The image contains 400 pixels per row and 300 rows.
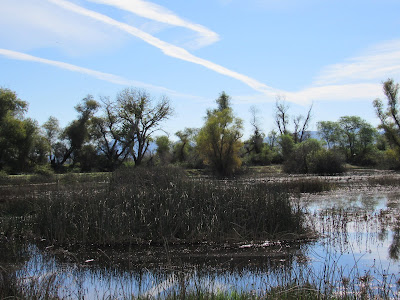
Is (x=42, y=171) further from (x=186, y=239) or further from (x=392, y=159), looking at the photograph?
(x=392, y=159)

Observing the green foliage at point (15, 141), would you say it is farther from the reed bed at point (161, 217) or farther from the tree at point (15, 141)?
the reed bed at point (161, 217)

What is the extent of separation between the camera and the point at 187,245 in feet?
36.9

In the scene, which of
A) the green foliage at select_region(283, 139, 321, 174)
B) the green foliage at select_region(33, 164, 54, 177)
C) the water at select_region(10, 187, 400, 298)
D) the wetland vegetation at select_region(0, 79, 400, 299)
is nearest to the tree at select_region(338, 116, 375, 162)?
the green foliage at select_region(283, 139, 321, 174)

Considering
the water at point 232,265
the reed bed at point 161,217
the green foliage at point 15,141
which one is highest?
the green foliage at point 15,141

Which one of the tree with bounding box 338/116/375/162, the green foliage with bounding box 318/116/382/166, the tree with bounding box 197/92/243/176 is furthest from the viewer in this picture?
the tree with bounding box 338/116/375/162

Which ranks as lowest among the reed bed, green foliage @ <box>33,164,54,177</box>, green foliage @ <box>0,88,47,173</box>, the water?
the water

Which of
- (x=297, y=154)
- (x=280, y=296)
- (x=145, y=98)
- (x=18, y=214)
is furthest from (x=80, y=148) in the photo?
(x=280, y=296)

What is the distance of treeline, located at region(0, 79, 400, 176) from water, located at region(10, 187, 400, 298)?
28676 mm

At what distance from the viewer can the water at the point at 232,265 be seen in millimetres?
7418

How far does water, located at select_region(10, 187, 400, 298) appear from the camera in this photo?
7418 millimetres

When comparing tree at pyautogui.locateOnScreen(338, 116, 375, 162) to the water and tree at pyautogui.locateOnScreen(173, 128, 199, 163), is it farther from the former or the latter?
the water

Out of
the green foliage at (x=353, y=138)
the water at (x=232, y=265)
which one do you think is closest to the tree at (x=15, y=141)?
the water at (x=232, y=265)

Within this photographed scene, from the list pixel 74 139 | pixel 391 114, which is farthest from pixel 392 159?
pixel 74 139

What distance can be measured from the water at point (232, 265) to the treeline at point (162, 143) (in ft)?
94.1
